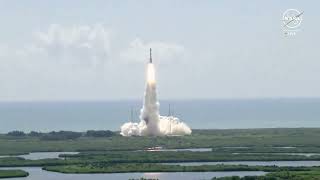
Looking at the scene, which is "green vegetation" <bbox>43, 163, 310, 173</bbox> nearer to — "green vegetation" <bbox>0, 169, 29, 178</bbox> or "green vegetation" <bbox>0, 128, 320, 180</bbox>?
"green vegetation" <bbox>0, 128, 320, 180</bbox>

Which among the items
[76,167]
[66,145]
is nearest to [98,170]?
[76,167]

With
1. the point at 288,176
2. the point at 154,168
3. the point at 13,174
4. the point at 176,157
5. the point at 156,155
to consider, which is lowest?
the point at 288,176

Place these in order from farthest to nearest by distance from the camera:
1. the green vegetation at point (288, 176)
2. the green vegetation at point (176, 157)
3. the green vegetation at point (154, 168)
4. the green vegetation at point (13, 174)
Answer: the green vegetation at point (176, 157) < the green vegetation at point (154, 168) < the green vegetation at point (13, 174) < the green vegetation at point (288, 176)

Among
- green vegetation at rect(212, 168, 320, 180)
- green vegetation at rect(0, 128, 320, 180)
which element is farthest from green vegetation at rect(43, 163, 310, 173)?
green vegetation at rect(212, 168, 320, 180)

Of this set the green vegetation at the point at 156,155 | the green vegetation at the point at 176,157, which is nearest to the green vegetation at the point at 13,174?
the green vegetation at the point at 156,155

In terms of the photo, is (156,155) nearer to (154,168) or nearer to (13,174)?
(154,168)

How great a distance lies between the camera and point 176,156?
523 feet

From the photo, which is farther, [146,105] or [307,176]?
[146,105]

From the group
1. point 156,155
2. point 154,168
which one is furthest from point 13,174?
point 156,155

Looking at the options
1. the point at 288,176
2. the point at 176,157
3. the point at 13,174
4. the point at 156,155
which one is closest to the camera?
the point at 288,176

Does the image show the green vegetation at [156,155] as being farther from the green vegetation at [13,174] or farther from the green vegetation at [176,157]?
the green vegetation at [13,174]

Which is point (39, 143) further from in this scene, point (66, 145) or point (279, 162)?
point (279, 162)

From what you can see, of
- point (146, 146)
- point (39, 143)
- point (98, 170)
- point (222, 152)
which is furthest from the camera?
point (39, 143)

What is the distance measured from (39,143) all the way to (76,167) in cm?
5410
